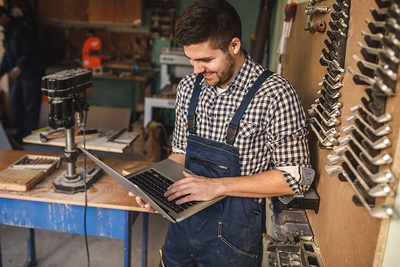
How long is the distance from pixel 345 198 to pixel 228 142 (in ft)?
1.60

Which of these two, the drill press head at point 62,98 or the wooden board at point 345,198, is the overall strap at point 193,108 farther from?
the drill press head at point 62,98

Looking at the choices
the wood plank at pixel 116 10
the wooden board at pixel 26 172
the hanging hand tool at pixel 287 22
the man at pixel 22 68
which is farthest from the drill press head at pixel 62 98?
the wood plank at pixel 116 10

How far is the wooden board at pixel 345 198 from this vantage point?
822 mm

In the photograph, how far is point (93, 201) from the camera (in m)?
1.86

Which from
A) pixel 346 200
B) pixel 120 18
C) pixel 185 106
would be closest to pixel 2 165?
pixel 185 106

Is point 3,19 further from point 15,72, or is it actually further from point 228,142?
point 228,142

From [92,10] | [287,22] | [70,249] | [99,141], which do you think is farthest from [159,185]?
[92,10]

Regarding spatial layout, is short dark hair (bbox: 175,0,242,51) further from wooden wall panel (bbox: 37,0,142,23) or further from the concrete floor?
wooden wall panel (bbox: 37,0,142,23)

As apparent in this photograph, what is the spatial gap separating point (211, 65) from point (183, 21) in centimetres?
19

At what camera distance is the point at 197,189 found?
1.36 m

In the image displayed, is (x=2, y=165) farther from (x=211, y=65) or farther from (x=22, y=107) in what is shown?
(x=22, y=107)

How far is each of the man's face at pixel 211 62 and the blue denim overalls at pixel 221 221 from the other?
0.46 ft

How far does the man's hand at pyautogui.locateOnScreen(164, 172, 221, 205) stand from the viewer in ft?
4.45

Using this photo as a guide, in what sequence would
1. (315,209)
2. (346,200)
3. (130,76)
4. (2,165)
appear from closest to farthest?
(346,200)
(315,209)
(2,165)
(130,76)
